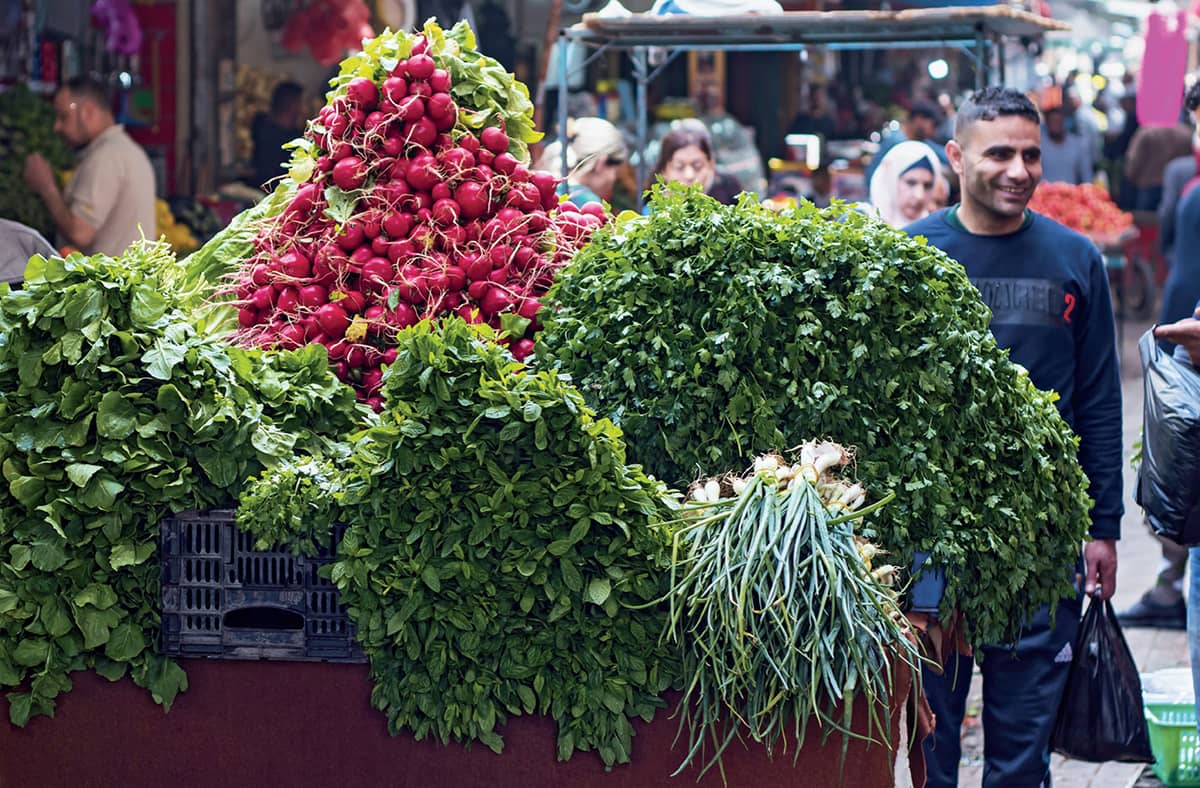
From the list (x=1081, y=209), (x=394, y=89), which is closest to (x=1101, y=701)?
(x=394, y=89)

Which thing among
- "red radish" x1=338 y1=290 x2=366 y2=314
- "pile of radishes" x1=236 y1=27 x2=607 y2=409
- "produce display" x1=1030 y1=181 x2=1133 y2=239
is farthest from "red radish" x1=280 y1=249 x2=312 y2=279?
"produce display" x1=1030 y1=181 x2=1133 y2=239

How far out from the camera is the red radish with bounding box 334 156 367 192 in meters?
3.82

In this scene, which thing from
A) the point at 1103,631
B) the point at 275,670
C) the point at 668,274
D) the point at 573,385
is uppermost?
the point at 668,274

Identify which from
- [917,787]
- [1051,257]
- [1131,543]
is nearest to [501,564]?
[917,787]

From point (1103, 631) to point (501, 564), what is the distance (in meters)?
2.04

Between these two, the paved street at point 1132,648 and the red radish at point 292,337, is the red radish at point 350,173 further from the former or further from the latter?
the paved street at point 1132,648

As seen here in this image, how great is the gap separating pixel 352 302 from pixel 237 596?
0.87 m

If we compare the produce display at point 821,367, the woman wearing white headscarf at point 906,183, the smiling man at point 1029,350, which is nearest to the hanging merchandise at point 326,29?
the woman wearing white headscarf at point 906,183

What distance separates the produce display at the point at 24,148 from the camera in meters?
8.42

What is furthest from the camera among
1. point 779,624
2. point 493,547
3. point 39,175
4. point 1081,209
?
point 1081,209

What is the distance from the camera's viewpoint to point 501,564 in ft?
9.80

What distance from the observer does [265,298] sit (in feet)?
12.6

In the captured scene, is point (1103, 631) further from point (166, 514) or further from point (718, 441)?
point (166, 514)

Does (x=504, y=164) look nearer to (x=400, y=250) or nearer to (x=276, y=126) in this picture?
(x=400, y=250)
